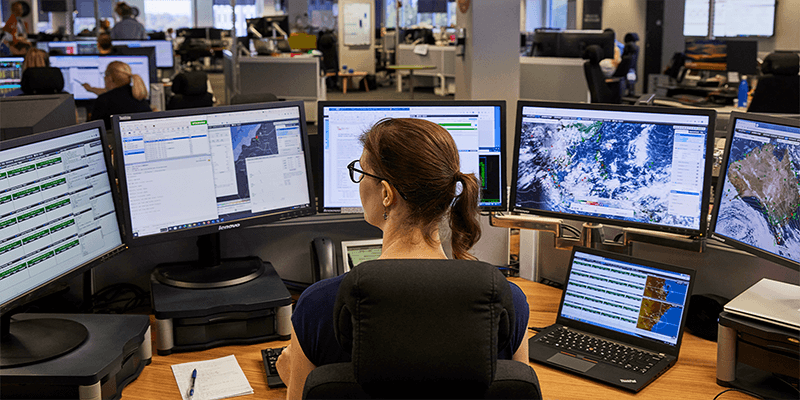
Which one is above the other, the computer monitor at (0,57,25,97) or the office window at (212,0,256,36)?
the office window at (212,0,256,36)

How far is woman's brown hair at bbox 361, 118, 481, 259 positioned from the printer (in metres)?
0.73

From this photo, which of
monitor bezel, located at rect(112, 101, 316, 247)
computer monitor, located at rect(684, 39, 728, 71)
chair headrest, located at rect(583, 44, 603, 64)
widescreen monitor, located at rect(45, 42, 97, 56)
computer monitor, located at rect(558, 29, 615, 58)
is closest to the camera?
monitor bezel, located at rect(112, 101, 316, 247)

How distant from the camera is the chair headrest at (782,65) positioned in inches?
201

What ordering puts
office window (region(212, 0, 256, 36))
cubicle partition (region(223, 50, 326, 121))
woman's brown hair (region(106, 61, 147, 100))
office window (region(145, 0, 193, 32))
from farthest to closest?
office window (region(145, 0, 193, 32)), office window (region(212, 0, 256, 36)), cubicle partition (region(223, 50, 326, 121)), woman's brown hair (region(106, 61, 147, 100))

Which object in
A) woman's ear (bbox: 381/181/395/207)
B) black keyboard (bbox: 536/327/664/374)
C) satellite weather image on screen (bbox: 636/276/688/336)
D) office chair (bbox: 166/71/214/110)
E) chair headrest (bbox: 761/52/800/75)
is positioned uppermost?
chair headrest (bbox: 761/52/800/75)

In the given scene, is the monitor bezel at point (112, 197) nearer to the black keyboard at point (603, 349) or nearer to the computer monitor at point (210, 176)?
the computer monitor at point (210, 176)

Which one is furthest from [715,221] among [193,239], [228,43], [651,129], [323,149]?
[228,43]

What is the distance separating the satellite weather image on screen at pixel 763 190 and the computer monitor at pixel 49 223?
1.53 m

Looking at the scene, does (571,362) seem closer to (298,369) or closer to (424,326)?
(298,369)

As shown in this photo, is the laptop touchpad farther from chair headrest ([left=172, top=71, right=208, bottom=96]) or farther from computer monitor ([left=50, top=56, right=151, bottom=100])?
computer monitor ([left=50, top=56, right=151, bottom=100])

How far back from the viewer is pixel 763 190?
1619 mm

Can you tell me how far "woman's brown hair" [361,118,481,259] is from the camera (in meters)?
1.18

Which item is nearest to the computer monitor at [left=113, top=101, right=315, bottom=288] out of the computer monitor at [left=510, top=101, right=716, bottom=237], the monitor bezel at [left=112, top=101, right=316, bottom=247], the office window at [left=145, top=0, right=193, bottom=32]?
the monitor bezel at [left=112, top=101, right=316, bottom=247]

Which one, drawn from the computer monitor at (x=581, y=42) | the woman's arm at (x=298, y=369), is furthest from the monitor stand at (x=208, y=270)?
the computer monitor at (x=581, y=42)
